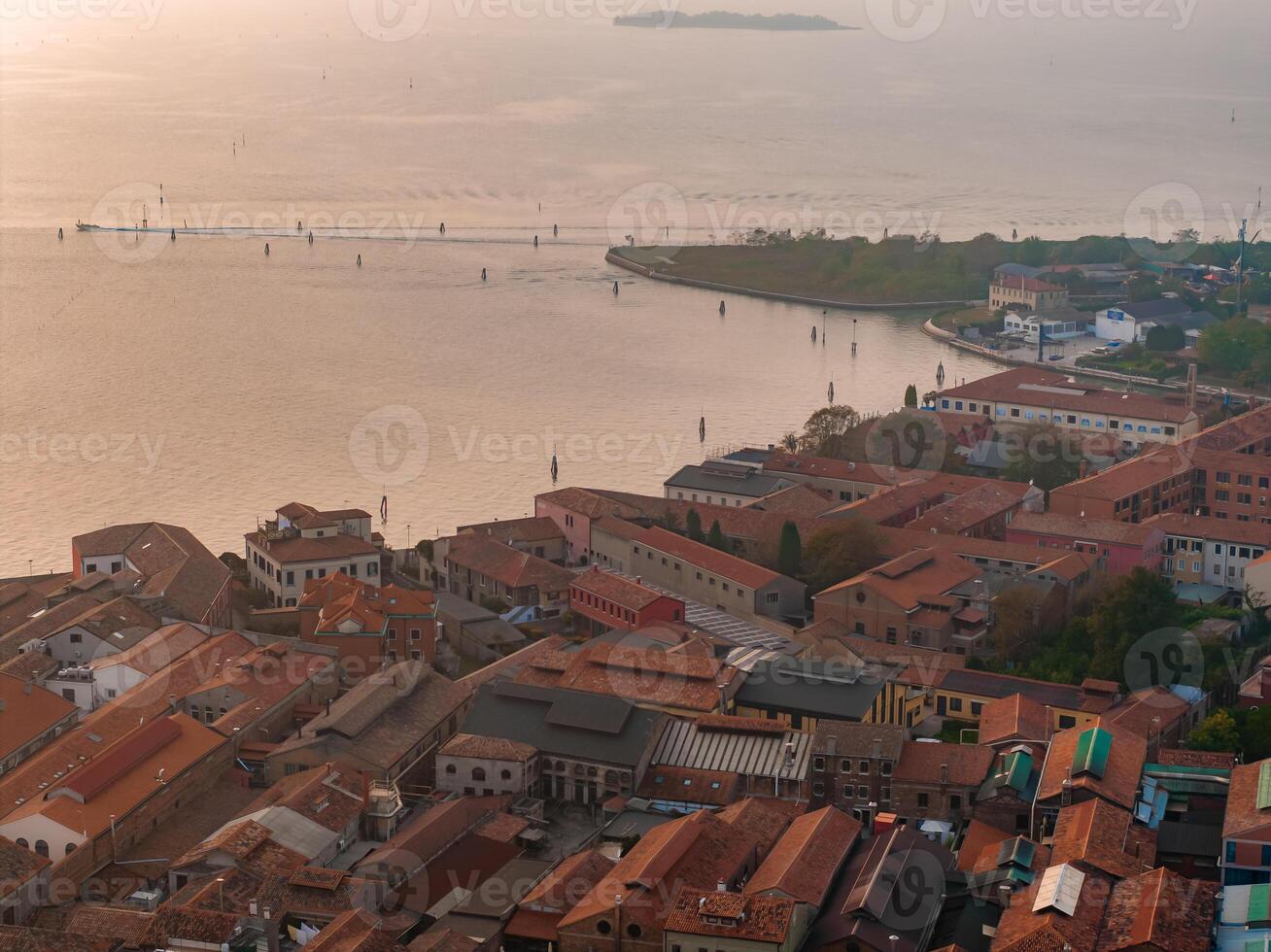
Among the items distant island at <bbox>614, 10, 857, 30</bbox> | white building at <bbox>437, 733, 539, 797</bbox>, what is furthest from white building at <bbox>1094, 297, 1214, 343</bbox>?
distant island at <bbox>614, 10, 857, 30</bbox>

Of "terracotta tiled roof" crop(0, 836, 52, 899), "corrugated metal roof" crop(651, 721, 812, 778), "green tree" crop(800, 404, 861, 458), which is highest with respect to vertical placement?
"green tree" crop(800, 404, 861, 458)

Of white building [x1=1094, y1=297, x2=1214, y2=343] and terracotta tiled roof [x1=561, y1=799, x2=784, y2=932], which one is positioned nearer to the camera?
terracotta tiled roof [x1=561, y1=799, x2=784, y2=932]

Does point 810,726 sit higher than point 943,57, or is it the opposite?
point 943,57

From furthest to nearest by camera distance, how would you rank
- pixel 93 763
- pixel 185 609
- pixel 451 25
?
1. pixel 451 25
2. pixel 185 609
3. pixel 93 763

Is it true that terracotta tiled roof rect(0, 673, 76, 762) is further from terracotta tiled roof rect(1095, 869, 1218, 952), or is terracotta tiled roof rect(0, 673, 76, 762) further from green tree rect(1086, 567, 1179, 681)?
green tree rect(1086, 567, 1179, 681)

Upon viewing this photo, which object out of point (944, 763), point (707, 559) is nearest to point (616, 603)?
point (707, 559)

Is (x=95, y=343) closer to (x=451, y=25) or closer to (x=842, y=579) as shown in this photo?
(x=842, y=579)

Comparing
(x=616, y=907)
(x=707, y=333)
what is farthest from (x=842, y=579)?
(x=707, y=333)
